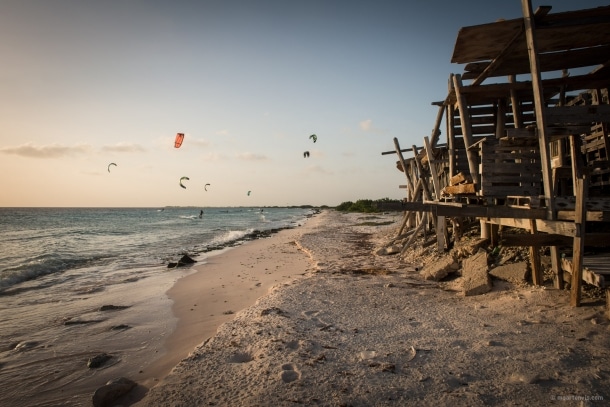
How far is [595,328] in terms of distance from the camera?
4.48 meters

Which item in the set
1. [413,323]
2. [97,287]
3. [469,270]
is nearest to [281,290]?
[413,323]

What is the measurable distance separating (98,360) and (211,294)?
149 inches

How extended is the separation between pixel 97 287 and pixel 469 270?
10.5 m

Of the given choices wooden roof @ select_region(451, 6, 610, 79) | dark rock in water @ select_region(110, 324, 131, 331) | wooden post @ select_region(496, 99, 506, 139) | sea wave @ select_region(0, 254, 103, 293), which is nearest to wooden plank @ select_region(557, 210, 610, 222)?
wooden roof @ select_region(451, 6, 610, 79)

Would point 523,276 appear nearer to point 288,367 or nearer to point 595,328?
point 595,328

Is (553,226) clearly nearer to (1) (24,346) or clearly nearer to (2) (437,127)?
(2) (437,127)

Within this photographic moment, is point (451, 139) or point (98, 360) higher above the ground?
point (451, 139)

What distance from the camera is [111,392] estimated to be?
12.3 ft

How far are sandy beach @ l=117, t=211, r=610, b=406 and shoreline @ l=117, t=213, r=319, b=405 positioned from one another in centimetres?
6

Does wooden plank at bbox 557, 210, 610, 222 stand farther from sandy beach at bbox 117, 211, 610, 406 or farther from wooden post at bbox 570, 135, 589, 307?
sandy beach at bbox 117, 211, 610, 406

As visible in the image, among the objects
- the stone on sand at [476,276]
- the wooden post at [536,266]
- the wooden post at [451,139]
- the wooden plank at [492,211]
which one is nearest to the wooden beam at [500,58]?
the wooden post at [451,139]

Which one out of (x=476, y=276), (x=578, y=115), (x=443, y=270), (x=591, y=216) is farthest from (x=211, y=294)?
(x=578, y=115)

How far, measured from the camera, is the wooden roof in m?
6.02

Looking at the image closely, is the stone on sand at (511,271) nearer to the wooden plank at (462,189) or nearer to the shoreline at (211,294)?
the wooden plank at (462,189)
